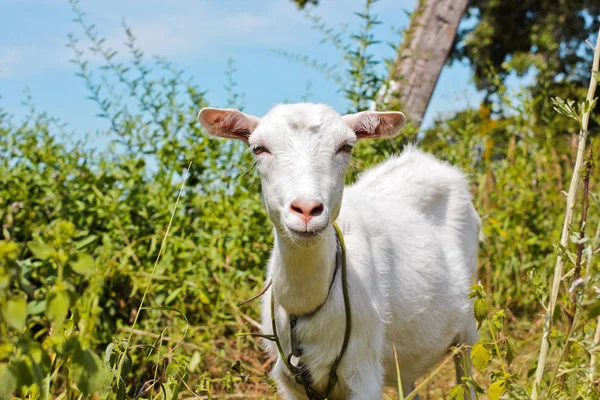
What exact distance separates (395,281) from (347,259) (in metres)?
0.43

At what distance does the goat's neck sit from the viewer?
2908 millimetres

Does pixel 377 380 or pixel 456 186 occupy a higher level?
pixel 456 186

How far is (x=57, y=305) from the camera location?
1.58 metres

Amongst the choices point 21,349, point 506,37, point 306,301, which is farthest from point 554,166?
point 506,37

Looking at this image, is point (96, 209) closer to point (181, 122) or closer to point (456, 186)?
point (181, 122)

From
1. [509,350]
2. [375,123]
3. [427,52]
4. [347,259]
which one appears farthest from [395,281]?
[427,52]

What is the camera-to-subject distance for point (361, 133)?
3275 mm

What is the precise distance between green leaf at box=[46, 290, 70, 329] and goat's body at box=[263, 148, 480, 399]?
55.6 inches

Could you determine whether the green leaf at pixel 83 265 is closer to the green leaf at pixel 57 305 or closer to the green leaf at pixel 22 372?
the green leaf at pixel 57 305

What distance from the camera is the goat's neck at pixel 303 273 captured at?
9.54ft

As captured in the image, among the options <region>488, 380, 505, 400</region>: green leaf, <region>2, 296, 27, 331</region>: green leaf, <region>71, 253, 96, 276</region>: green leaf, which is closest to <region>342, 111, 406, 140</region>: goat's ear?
<region>488, 380, 505, 400</region>: green leaf

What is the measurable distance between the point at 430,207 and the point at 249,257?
1494 mm

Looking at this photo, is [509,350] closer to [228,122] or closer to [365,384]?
[365,384]

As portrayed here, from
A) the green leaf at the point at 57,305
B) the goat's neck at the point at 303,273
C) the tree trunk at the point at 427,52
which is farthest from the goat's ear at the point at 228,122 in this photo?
the tree trunk at the point at 427,52
